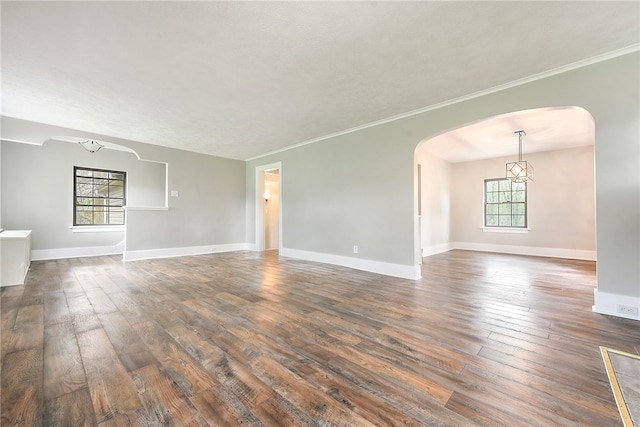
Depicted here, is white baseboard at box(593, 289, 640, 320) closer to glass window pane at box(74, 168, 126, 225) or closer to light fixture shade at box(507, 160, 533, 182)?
light fixture shade at box(507, 160, 533, 182)

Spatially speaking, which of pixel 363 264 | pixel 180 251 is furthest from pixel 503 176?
pixel 180 251

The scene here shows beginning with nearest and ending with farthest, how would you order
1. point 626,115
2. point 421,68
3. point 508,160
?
1. point 626,115
2. point 421,68
3. point 508,160

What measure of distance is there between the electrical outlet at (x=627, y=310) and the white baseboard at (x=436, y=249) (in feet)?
12.6

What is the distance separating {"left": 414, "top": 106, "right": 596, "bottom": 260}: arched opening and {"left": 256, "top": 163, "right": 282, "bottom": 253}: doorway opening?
3.99m

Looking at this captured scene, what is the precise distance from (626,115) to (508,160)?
15.9ft

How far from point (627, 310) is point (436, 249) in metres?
4.43

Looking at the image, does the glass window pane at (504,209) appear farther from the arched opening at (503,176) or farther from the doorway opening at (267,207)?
the doorway opening at (267,207)

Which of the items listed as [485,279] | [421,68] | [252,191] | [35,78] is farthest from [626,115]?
[252,191]

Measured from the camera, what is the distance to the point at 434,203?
6.83m

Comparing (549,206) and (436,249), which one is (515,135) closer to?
(549,206)

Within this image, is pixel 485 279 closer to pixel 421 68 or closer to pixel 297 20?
pixel 421 68

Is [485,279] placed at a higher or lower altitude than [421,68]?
lower

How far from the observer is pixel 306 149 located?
5562mm

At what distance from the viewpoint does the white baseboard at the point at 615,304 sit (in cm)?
237
